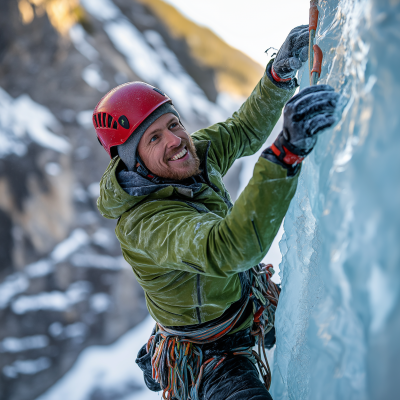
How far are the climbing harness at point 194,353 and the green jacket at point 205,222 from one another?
9 centimetres

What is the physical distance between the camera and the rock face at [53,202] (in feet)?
14.9

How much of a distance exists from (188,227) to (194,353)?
0.68 m

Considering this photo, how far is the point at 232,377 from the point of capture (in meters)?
1.24

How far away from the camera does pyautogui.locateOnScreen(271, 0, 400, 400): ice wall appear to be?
654mm

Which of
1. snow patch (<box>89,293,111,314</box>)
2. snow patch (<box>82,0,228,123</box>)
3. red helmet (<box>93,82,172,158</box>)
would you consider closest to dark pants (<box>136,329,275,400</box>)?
red helmet (<box>93,82,172,158</box>)

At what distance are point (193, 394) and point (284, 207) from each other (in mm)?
883

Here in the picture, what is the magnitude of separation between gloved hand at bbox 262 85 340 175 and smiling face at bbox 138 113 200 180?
1.82ft

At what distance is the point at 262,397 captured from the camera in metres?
1.13

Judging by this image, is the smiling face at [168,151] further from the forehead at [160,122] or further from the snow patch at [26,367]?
the snow patch at [26,367]

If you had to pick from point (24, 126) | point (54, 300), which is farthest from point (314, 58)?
point (24, 126)

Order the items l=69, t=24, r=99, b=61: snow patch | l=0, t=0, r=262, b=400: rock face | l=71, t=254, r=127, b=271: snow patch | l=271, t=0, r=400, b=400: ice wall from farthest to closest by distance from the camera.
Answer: l=69, t=24, r=99, b=61: snow patch
l=71, t=254, r=127, b=271: snow patch
l=0, t=0, r=262, b=400: rock face
l=271, t=0, r=400, b=400: ice wall

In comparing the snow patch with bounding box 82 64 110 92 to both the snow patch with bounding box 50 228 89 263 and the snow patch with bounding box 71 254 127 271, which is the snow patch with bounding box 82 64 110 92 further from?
the snow patch with bounding box 71 254 127 271

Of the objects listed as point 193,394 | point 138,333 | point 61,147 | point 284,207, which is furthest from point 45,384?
point 284,207

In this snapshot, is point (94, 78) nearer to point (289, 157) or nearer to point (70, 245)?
point (70, 245)
